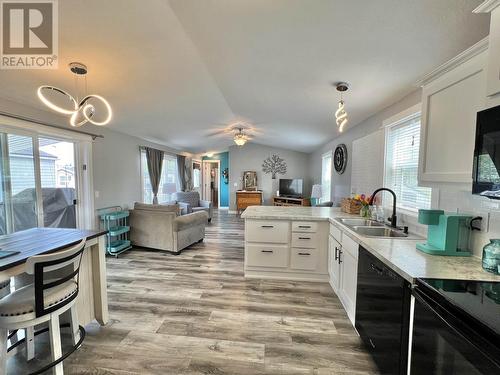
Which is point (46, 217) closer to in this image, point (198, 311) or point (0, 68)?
point (0, 68)

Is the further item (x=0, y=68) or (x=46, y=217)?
(x=46, y=217)

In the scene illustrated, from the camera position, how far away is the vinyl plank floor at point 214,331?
1599 millimetres

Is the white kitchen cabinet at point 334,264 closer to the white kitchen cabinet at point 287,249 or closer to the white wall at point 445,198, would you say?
the white kitchen cabinet at point 287,249

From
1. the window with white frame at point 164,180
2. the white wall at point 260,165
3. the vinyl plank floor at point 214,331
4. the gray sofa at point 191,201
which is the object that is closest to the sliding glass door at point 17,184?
the vinyl plank floor at point 214,331

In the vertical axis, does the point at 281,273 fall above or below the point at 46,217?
below

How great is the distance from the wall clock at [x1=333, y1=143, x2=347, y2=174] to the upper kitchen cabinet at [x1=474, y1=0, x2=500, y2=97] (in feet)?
10.8

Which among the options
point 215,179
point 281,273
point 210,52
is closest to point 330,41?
point 210,52

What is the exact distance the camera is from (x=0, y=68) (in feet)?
6.75

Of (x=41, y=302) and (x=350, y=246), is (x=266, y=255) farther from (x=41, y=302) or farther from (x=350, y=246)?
(x=41, y=302)

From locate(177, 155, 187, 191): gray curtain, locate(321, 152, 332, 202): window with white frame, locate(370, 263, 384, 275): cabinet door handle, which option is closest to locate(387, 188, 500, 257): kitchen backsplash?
locate(370, 263, 384, 275): cabinet door handle

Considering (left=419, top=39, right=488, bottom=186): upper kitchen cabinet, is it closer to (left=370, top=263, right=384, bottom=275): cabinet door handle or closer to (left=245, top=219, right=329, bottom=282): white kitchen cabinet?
(left=370, top=263, right=384, bottom=275): cabinet door handle

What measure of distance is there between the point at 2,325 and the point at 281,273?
2.56 metres

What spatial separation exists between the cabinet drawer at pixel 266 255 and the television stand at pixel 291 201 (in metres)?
4.16

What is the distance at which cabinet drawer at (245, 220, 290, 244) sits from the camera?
2910 millimetres
